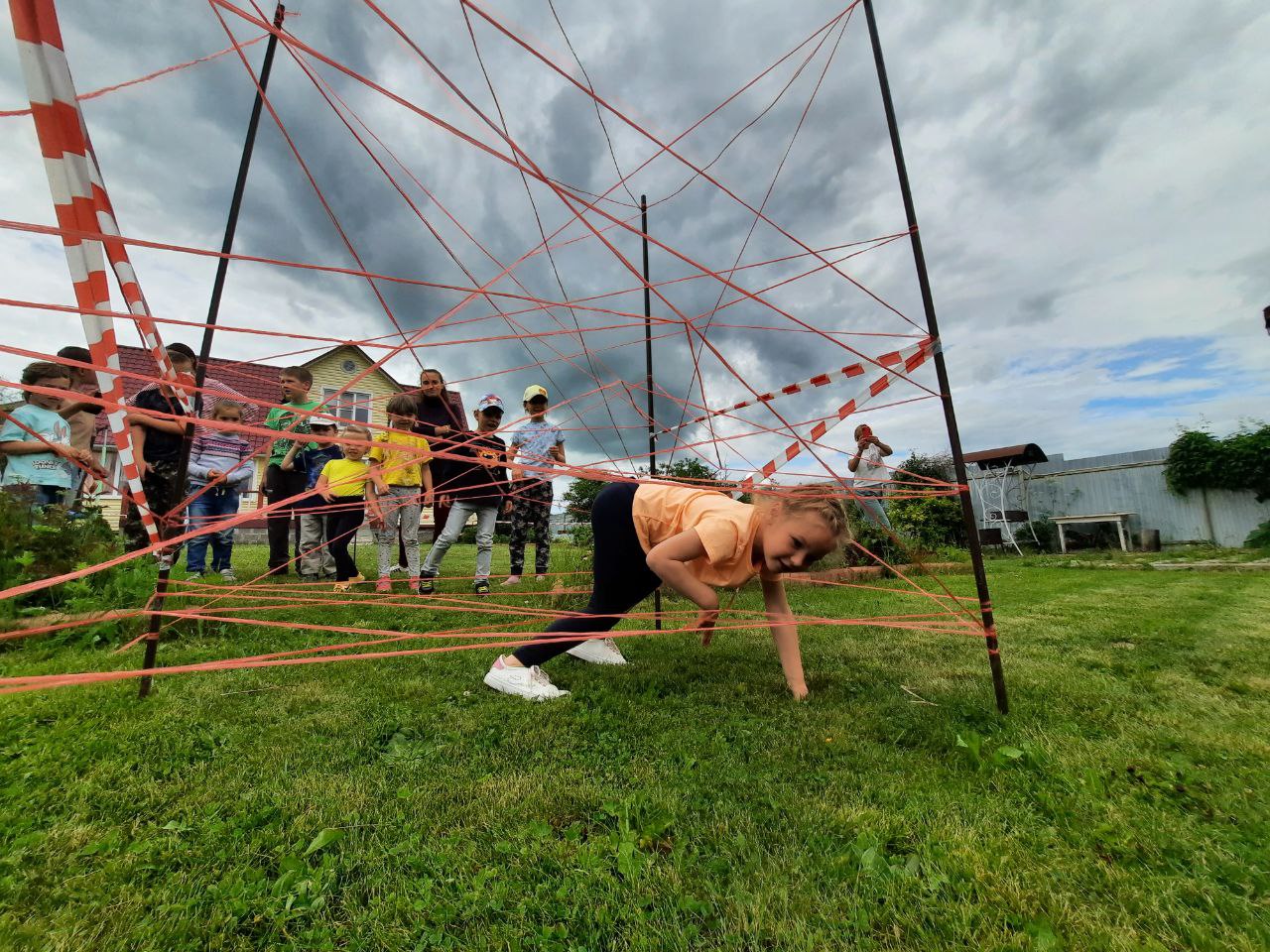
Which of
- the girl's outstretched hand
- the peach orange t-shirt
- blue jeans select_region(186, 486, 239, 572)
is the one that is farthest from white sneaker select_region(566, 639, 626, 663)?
blue jeans select_region(186, 486, 239, 572)

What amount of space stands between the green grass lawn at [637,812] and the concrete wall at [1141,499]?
11.1 metres

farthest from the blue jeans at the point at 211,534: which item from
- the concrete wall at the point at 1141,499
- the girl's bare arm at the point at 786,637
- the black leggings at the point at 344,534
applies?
the concrete wall at the point at 1141,499

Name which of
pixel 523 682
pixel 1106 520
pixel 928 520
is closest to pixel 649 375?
pixel 523 682

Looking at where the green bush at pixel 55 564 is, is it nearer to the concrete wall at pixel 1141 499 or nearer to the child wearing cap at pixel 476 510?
the child wearing cap at pixel 476 510

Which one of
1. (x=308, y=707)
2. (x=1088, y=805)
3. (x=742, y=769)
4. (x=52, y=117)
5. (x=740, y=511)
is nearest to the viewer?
(x=52, y=117)

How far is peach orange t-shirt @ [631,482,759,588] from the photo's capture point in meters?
1.97

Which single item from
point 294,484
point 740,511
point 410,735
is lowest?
point 410,735

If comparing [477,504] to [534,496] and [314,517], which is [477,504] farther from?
[314,517]

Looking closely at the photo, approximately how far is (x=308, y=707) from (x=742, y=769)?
62.9 inches

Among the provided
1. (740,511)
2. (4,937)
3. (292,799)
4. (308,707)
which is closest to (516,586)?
(308,707)

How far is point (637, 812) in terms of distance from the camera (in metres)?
1.28

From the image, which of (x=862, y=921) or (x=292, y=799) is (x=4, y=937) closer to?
(x=292, y=799)

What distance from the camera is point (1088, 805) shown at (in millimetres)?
1304

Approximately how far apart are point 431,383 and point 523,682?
2.81 metres
